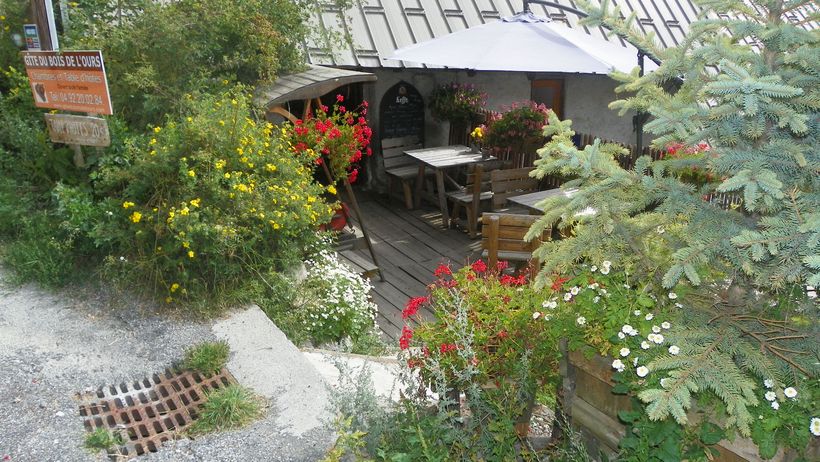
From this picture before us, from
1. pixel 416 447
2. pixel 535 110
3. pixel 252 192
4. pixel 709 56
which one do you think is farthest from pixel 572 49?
pixel 416 447

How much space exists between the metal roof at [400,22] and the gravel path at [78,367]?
14.1 feet

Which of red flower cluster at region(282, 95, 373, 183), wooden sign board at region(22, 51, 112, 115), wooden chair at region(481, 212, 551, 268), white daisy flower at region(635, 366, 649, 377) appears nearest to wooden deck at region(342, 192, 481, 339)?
wooden chair at region(481, 212, 551, 268)

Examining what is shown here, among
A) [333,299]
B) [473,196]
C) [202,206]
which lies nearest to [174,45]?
[202,206]

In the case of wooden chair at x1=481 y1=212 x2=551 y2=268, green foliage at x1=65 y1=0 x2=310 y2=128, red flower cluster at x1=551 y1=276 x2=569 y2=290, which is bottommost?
wooden chair at x1=481 y1=212 x2=551 y2=268

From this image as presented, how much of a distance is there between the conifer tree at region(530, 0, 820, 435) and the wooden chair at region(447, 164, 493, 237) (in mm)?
4792

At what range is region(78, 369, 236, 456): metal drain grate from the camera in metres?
3.24

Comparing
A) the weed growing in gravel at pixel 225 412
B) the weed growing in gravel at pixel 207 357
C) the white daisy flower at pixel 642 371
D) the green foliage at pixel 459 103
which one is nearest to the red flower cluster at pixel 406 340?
the weed growing in gravel at pixel 225 412

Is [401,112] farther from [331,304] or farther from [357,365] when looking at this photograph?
[357,365]

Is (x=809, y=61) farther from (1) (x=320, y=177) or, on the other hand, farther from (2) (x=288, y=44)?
(1) (x=320, y=177)

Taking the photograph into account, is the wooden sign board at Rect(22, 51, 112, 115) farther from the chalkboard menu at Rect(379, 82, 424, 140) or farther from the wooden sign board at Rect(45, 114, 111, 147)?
the chalkboard menu at Rect(379, 82, 424, 140)

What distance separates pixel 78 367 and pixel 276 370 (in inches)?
44.4

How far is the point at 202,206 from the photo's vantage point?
4582 millimetres

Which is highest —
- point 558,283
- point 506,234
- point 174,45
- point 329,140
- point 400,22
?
point 400,22

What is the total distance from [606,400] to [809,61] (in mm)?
1579
